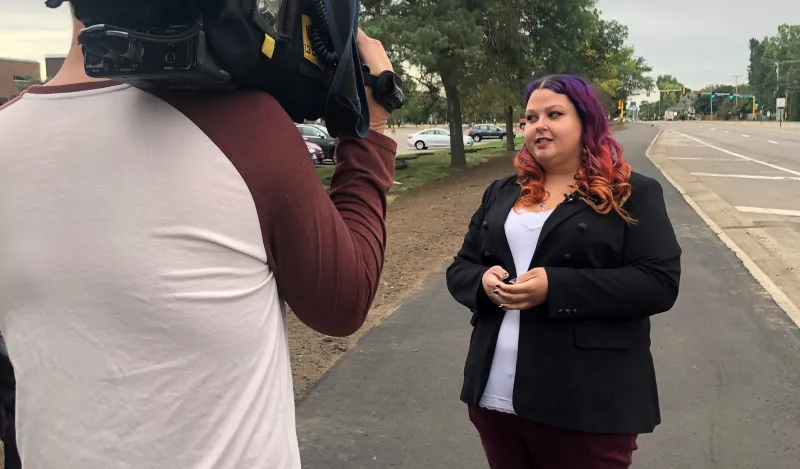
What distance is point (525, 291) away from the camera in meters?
2.20

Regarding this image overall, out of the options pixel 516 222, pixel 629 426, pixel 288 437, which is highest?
pixel 516 222

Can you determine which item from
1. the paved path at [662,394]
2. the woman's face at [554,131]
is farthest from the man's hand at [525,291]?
the paved path at [662,394]

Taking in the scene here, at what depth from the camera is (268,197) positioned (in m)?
1.00

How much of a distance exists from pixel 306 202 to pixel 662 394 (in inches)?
148

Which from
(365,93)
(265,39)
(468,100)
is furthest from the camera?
(468,100)

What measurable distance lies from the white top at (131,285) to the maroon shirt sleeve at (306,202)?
2cm

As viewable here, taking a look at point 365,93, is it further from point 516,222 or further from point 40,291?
point 516,222

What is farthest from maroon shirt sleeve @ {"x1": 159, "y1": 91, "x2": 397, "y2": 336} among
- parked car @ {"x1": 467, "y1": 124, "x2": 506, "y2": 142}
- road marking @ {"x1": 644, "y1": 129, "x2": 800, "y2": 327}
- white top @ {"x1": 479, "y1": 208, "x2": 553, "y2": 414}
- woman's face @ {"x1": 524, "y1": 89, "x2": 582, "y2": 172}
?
parked car @ {"x1": 467, "y1": 124, "x2": 506, "y2": 142}

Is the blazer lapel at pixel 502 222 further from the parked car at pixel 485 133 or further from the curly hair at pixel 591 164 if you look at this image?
the parked car at pixel 485 133

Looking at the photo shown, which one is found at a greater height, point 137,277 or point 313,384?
point 137,277

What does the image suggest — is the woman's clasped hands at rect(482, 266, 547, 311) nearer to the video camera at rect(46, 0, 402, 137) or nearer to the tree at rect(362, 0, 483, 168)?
the video camera at rect(46, 0, 402, 137)

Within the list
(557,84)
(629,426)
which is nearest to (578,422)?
(629,426)

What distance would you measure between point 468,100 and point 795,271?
1645 centimetres

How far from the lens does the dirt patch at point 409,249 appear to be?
16.6 ft
